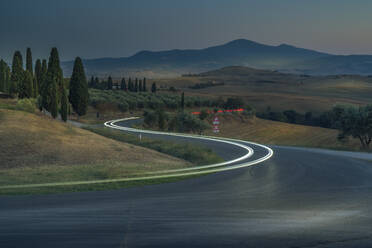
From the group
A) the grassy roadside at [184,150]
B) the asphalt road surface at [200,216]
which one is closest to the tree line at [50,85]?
the grassy roadside at [184,150]

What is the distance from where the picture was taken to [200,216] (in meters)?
11.7

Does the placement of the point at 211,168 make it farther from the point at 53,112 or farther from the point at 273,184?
the point at 53,112

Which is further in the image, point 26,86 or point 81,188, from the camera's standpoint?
point 26,86

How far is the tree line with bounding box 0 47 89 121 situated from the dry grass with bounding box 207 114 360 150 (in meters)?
22.7

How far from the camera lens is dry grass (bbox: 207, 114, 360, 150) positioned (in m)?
65.6

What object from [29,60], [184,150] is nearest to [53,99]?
[29,60]

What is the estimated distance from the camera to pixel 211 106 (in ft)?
337

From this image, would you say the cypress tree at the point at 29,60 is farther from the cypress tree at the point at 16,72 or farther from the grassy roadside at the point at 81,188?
the grassy roadside at the point at 81,188

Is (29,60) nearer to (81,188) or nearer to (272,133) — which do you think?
(272,133)

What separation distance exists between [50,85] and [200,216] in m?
43.8

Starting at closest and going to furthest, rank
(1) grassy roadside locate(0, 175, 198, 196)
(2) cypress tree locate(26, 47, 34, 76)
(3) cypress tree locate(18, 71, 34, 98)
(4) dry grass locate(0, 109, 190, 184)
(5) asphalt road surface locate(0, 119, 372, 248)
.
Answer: (5) asphalt road surface locate(0, 119, 372, 248)
(1) grassy roadside locate(0, 175, 198, 196)
(4) dry grass locate(0, 109, 190, 184)
(3) cypress tree locate(18, 71, 34, 98)
(2) cypress tree locate(26, 47, 34, 76)

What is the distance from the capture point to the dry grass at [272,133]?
65562mm

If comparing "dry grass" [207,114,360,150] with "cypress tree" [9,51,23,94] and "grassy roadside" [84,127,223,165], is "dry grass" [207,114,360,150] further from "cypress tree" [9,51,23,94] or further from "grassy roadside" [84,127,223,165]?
"cypress tree" [9,51,23,94]

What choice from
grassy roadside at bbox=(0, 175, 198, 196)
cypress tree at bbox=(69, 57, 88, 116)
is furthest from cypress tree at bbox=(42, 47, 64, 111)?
grassy roadside at bbox=(0, 175, 198, 196)
